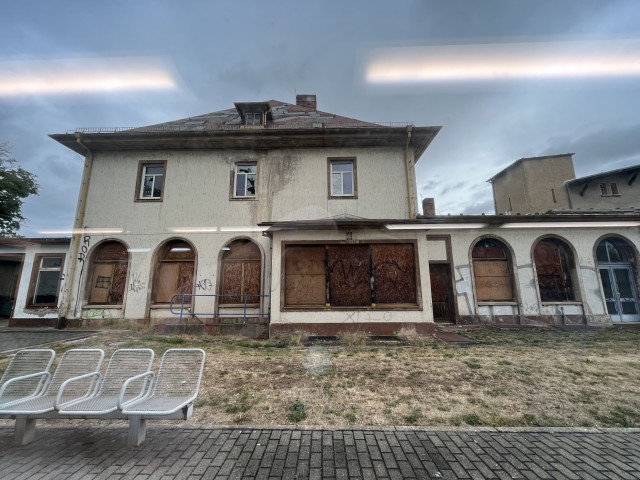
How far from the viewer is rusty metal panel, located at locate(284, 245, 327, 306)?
9.27m

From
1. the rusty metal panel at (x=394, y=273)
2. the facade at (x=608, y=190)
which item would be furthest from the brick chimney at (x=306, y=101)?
the facade at (x=608, y=190)

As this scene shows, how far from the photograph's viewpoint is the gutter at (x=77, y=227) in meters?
10.9

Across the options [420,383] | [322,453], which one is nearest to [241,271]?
[420,383]

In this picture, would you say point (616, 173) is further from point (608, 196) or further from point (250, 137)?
point (250, 137)

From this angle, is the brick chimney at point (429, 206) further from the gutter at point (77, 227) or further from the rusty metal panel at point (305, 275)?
the gutter at point (77, 227)

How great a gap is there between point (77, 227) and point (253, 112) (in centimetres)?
905

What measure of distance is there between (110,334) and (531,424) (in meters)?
11.5

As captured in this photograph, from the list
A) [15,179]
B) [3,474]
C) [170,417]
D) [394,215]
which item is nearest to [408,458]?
[170,417]

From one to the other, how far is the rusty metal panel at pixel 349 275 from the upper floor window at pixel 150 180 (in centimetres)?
816

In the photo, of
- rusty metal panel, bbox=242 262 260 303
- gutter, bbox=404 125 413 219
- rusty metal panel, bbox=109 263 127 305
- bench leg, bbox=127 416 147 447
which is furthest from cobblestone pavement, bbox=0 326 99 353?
gutter, bbox=404 125 413 219

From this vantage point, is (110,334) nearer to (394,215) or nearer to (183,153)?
(183,153)

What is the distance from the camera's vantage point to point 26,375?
3.29 meters

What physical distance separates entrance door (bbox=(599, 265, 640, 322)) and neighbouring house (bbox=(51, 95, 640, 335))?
4 centimetres

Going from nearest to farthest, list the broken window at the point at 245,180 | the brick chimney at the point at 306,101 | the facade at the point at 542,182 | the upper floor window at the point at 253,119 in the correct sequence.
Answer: the broken window at the point at 245,180
the upper floor window at the point at 253,119
the brick chimney at the point at 306,101
the facade at the point at 542,182
